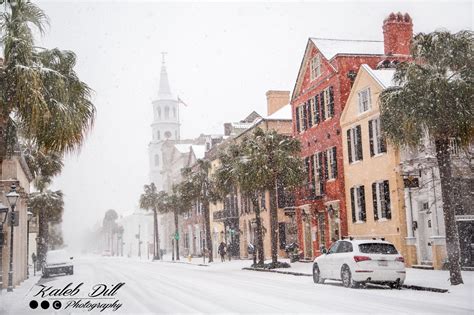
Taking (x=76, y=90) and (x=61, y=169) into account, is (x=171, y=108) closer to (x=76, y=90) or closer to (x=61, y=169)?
(x=61, y=169)

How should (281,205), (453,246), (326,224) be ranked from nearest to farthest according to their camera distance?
(453,246), (326,224), (281,205)

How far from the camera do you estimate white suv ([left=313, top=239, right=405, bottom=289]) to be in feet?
58.4

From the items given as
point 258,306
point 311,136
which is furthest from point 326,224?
point 258,306

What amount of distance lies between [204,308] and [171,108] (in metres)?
107

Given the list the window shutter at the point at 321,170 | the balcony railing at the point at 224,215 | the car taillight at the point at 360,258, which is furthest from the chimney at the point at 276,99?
the car taillight at the point at 360,258

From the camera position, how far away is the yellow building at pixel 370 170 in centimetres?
2769

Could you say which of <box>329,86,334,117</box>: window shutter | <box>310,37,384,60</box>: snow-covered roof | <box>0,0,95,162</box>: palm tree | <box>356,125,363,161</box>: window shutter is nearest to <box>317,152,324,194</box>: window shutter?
<box>329,86,334,117</box>: window shutter

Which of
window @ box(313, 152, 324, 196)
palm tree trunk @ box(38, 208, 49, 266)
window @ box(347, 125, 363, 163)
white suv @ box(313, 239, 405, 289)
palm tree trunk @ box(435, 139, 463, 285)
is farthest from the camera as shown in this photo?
palm tree trunk @ box(38, 208, 49, 266)

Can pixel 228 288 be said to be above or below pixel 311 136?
below

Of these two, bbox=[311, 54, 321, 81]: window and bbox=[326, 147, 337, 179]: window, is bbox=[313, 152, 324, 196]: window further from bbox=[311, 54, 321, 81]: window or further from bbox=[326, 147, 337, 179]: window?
bbox=[311, 54, 321, 81]: window

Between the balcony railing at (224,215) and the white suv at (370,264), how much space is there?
3416 centimetres

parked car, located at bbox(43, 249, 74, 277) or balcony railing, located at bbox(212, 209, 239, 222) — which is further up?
balcony railing, located at bbox(212, 209, 239, 222)

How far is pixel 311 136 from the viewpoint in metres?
37.7

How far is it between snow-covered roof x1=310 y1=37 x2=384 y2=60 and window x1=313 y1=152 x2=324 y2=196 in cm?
621
